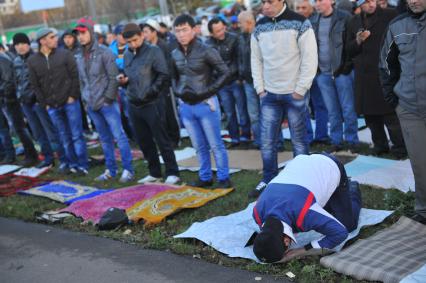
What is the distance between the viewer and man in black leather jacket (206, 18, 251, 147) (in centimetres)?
853

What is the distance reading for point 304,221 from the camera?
3873 millimetres

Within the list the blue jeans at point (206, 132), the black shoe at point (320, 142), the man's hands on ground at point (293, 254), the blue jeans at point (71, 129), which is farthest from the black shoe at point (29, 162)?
the man's hands on ground at point (293, 254)

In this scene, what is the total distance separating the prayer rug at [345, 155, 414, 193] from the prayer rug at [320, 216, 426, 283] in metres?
1.19

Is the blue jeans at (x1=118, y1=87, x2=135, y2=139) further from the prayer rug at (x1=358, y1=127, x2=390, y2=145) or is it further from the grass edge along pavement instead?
the prayer rug at (x1=358, y1=127, x2=390, y2=145)

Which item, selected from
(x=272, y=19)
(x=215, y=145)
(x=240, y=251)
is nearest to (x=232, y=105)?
(x=215, y=145)

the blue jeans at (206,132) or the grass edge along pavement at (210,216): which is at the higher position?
the blue jeans at (206,132)

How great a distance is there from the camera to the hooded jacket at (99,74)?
7445 mm

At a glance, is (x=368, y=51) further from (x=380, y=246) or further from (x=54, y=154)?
(x=54, y=154)

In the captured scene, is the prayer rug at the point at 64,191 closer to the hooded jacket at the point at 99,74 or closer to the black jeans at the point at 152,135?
the black jeans at the point at 152,135

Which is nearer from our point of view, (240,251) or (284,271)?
(284,271)

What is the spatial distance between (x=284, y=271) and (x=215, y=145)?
2736 millimetres

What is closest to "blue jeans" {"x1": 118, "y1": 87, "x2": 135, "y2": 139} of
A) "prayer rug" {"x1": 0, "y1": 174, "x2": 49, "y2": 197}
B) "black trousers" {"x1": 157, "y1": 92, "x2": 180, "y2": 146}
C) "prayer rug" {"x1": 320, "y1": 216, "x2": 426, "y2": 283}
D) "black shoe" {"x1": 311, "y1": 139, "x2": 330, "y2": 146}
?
"black trousers" {"x1": 157, "y1": 92, "x2": 180, "y2": 146}

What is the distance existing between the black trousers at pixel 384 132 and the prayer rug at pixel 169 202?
84.6 inches

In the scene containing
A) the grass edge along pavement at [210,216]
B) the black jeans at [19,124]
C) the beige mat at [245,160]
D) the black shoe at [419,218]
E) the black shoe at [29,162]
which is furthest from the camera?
the black shoe at [29,162]
